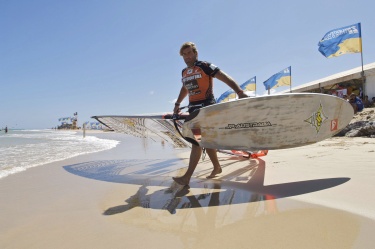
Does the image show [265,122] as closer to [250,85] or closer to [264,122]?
[264,122]

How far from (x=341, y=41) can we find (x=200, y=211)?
43.5 feet

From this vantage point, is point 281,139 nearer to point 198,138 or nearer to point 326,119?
point 326,119

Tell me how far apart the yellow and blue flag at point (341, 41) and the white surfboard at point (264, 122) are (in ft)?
36.9

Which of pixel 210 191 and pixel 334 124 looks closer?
pixel 210 191

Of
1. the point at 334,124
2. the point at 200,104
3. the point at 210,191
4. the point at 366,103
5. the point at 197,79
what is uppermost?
the point at 366,103

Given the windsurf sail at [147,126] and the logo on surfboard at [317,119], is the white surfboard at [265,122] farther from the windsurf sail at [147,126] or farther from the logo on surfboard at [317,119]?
the windsurf sail at [147,126]

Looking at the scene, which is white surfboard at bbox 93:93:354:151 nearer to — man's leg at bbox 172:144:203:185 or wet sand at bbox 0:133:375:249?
man's leg at bbox 172:144:203:185

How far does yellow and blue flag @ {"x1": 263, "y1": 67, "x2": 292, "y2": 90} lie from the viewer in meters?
16.5

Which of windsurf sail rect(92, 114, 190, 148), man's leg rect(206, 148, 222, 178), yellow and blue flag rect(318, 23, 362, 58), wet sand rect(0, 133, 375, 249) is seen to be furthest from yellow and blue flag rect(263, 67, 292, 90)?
man's leg rect(206, 148, 222, 178)

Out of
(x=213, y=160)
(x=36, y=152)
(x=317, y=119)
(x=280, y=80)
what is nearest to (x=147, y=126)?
(x=213, y=160)

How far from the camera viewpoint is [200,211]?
1.70 m

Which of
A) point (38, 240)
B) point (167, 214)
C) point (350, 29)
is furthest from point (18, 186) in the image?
point (350, 29)

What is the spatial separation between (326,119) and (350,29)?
38.0 ft

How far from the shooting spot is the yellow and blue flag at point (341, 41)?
1099 cm
